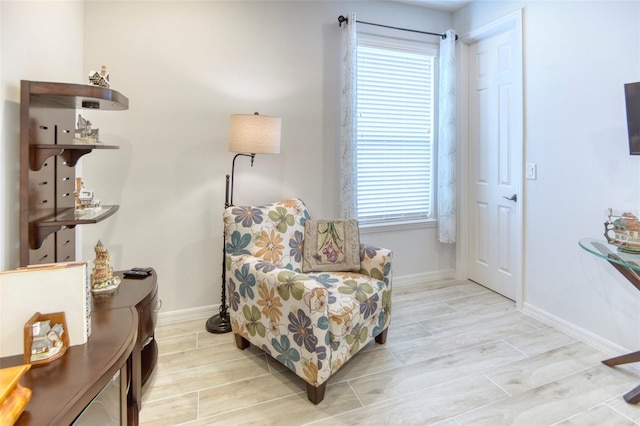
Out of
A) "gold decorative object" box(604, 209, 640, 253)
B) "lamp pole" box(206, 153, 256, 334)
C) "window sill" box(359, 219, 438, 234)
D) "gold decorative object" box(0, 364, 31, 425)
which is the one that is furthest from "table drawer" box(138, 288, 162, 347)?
"gold decorative object" box(604, 209, 640, 253)

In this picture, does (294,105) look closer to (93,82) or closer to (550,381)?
(93,82)

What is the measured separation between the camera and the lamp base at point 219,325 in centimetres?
258

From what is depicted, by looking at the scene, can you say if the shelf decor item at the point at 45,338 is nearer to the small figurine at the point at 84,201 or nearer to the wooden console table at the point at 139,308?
the wooden console table at the point at 139,308

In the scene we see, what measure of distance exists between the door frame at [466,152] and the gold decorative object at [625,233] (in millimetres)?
794

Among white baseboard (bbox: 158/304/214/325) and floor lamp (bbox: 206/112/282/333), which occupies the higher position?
floor lamp (bbox: 206/112/282/333)

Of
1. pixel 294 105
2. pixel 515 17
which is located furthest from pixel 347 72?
pixel 515 17

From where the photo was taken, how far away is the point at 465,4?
3316 millimetres

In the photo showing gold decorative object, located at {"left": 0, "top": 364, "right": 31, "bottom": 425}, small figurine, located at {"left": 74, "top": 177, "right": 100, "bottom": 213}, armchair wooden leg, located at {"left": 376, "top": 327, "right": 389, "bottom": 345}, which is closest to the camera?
gold decorative object, located at {"left": 0, "top": 364, "right": 31, "bottom": 425}

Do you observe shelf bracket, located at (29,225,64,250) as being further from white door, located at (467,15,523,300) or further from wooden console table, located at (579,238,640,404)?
white door, located at (467,15,523,300)

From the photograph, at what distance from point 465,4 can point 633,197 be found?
7.51ft

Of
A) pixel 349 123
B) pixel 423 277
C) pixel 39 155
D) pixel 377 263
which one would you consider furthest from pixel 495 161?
pixel 39 155

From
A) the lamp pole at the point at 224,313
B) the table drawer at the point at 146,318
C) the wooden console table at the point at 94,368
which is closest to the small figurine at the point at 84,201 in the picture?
the wooden console table at the point at 94,368

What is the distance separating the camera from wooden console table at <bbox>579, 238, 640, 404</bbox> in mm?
1771

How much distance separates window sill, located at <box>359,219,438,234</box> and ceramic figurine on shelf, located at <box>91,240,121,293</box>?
2.05m
